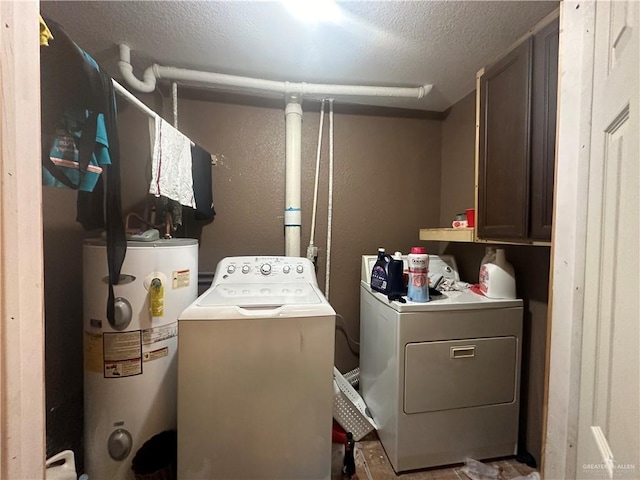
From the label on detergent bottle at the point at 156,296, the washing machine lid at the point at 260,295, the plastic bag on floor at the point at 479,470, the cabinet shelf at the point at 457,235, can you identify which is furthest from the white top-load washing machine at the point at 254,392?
the cabinet shelf at the point at 457,235

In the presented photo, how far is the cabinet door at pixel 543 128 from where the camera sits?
3.25 feet

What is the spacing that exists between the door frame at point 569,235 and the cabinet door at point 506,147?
1.91ft

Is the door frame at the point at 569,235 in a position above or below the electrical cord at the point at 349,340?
above

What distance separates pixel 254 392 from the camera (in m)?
1.00

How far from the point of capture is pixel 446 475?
1.33 metres

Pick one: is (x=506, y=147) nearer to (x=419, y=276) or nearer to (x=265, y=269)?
(x=419, y=276)

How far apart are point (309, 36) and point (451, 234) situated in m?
1.36

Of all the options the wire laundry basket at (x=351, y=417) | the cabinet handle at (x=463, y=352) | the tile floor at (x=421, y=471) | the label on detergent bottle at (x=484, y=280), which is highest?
the label on detergent bottle at (x=484, y=280)

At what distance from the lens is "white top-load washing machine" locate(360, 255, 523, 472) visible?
1300mm

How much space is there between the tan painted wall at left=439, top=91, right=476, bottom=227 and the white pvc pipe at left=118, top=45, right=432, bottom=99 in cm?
37

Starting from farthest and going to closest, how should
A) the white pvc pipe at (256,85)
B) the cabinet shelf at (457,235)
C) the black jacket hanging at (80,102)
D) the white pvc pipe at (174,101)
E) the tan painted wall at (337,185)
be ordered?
the tan painted wall at (337,185) → the white pvc pipe at (174,101) → the white pvc pipe at (256,85) → the cabinet shelf at (457,235) → the black jacket hanging at (80,102)

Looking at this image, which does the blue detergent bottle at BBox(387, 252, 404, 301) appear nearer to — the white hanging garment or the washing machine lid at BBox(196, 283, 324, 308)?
the washing machine lid at BBox(196, 283, 324, 308)

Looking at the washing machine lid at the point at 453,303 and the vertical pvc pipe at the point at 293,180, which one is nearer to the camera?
the washing machine lid at the point at 453,303

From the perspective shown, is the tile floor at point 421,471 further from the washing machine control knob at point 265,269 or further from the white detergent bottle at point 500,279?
the washing machine control knob at point 265,269
